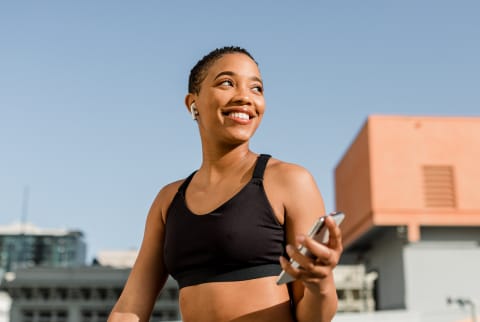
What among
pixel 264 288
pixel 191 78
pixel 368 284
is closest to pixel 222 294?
pixel 264 288

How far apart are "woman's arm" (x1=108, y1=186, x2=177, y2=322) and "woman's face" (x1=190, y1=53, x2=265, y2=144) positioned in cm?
40

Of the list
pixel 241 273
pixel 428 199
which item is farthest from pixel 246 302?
pixel 428 199

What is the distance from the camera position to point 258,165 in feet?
7.50

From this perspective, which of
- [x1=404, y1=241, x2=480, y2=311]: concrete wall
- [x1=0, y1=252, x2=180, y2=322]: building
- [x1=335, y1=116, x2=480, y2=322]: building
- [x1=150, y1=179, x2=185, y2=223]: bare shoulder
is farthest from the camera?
[x1=0, y1=252, x2=180, y2=322]: building

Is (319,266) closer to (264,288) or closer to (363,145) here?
(264,288)

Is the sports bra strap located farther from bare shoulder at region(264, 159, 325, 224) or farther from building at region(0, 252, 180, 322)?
building at region(0, 252, 180, 322)

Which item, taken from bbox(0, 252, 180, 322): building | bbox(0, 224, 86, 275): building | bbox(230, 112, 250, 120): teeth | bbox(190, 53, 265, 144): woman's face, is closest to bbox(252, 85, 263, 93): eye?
bbox(190, 53, 265, 144): woman's face

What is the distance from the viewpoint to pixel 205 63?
243cm

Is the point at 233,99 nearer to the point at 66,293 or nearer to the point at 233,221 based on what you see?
the point at 233,221

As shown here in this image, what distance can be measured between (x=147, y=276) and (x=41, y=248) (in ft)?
305

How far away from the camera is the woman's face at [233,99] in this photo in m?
2.29

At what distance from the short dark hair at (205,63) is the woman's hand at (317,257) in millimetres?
906

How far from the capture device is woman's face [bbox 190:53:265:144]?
2293 millimetres

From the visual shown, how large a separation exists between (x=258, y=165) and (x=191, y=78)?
467 mm
